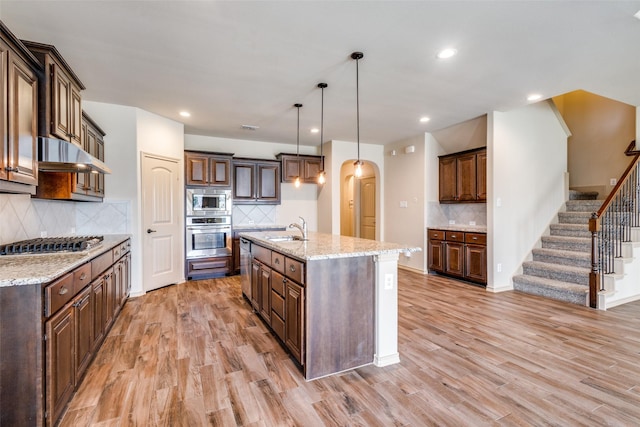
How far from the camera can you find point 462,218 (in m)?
5.68

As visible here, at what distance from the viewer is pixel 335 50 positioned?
8.80 feet

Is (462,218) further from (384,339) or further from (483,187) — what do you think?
(384,339)

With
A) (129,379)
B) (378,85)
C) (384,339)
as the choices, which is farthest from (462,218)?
(129,379)

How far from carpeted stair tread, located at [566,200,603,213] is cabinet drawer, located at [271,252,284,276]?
211 inches

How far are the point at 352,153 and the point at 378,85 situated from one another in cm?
295

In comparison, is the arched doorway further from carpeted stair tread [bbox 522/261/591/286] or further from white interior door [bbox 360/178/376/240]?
carpeted stair tread [bbox 522/261/591/286]

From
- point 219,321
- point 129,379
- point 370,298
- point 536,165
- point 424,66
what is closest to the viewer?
point 129,379

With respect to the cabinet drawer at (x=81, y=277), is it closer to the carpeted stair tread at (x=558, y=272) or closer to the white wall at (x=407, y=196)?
the white wall at (x=407, y=196)

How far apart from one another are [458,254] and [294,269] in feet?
12.3

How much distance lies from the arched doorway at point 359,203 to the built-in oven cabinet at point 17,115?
19.0ft

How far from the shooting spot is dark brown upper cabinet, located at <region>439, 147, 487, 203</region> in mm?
4879

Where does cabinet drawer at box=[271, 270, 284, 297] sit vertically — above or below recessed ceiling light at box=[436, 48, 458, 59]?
below

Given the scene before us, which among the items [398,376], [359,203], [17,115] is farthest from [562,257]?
[17,115]

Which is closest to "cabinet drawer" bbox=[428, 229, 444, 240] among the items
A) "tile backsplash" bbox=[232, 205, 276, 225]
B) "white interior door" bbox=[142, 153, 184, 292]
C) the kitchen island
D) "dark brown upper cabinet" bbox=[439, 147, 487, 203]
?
"dark brown upper cabinet" bbox=[439, 147, 487, 203]
